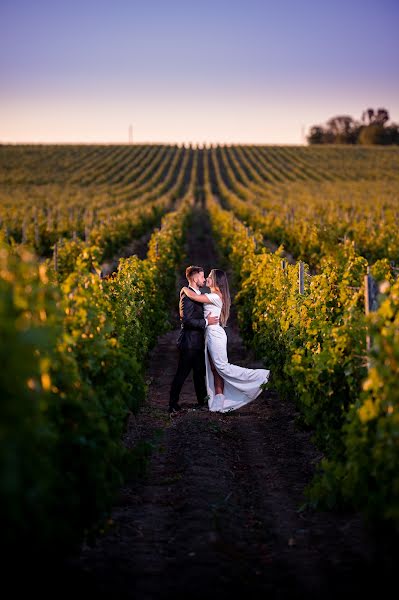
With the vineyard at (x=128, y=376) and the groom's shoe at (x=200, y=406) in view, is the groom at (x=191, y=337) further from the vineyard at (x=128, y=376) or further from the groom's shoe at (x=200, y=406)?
the vineyard at (x=128, y=376)

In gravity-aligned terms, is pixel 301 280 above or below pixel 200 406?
above

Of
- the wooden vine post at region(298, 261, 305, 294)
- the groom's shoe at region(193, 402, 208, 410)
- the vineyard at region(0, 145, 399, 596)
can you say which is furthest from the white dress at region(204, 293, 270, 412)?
the wooden vine post at region(298, 261, 305, 294)

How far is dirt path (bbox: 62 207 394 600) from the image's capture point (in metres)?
5.11

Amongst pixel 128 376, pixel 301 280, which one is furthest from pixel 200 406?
pixel 128 376

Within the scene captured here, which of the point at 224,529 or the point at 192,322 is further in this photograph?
the point at 192,322

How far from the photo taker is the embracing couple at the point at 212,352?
994 cm

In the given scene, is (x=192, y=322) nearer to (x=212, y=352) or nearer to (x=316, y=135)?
(x=212, y=352)

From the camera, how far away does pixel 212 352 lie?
995 cm

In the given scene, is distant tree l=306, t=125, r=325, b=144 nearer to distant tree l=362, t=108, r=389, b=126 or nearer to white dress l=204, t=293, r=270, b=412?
distant tree l=362, t=108, r=389, b=126

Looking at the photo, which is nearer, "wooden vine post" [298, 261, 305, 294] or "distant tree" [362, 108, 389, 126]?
"wooden vine post" [298, 261, 305, 294]

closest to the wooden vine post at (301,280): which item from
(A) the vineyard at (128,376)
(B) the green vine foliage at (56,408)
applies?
(A) the vineyard at (128,376)

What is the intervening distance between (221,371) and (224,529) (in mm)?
3944

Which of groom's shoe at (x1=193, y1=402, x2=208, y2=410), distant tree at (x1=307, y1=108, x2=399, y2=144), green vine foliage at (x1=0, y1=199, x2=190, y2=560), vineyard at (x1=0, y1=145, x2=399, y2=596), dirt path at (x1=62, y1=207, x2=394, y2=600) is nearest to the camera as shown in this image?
green vine foliage at (x1=0, y1=199, x2=190, y2=560)

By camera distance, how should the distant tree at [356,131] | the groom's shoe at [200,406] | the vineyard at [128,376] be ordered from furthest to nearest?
the distant tree at [356,131]
the groom's shoe at [200,406]
the vineyard at [128,376]
